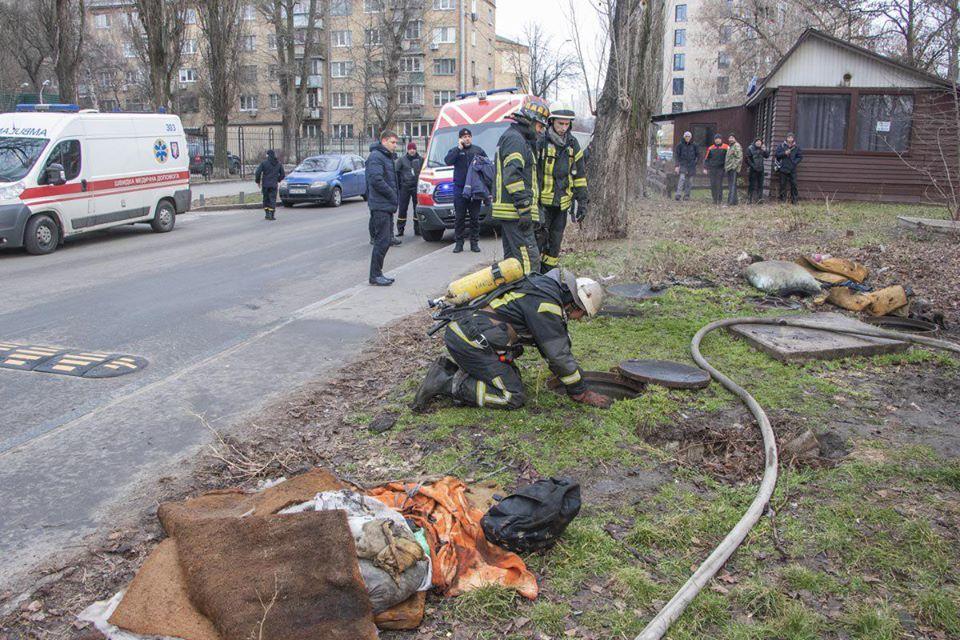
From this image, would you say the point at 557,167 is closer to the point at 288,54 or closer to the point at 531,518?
the point at 531,518

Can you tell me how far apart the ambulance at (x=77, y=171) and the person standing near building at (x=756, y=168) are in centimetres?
1464

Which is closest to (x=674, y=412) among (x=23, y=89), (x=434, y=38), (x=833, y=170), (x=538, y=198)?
(x=538, y=198)

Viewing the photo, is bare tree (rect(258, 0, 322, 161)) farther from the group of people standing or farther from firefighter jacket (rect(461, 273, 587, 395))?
firefighter jacket (rect(461, 273, 587, 395))

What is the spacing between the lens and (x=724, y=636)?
9.83 feet

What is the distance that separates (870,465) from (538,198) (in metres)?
5.15

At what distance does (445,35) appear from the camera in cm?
7125

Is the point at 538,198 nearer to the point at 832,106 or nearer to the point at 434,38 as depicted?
the point at 832,106

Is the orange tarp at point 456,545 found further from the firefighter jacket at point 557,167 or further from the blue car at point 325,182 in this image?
the blue car at point 325,182

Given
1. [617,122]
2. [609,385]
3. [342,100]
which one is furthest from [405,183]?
[342,100]

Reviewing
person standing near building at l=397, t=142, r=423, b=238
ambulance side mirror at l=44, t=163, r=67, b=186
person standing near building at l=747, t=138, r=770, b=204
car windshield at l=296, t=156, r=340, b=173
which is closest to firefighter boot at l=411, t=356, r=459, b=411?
person standing near building at l=397, t=142, r=423, b=238

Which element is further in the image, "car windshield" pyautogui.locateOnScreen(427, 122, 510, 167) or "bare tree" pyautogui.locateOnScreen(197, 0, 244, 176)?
"bare tree" pyautogui.locateOnScreen(197, 0, 244, 176)

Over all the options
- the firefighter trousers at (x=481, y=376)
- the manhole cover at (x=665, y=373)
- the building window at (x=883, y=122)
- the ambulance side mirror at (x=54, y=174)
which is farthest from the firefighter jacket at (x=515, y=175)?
the building window at (x=883, y=122)

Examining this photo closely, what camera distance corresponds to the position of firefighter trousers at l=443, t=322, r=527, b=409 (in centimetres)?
524

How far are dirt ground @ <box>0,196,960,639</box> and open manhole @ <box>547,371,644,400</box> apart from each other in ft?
2.04
